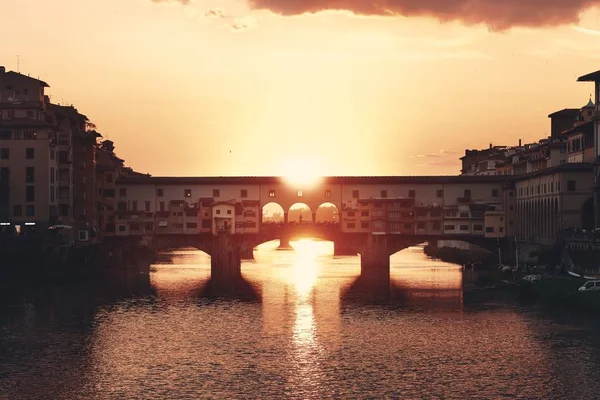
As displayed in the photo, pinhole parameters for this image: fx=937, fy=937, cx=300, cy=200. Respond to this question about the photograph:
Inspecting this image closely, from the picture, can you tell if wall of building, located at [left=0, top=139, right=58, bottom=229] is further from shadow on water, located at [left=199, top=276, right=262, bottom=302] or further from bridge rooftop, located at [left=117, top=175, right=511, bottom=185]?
bridge rooftop, located at [left=117, top=175, right=511, bottom=185]

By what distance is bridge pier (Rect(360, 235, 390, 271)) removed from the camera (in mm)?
114312

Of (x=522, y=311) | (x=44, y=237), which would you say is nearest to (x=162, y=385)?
(x=522, y=311)

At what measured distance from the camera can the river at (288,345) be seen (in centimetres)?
4547

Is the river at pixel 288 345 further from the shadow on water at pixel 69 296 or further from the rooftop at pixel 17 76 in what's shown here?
the rooftop at pixel 17 76

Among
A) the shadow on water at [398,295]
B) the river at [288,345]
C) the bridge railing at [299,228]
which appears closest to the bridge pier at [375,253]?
the bridge railing at [299,228]

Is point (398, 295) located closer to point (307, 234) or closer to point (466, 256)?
point (307, 234)

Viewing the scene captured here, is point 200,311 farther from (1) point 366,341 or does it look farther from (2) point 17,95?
(2) point 17,95

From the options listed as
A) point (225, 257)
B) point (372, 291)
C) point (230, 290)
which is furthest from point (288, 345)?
point (225, 257)

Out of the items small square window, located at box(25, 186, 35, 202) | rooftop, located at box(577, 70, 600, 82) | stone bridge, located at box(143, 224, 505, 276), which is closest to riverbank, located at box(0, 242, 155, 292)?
small square window, located at box(25, 186, 35, 202)

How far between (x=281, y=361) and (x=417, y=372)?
7.89m

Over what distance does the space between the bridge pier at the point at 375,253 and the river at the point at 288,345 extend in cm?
2260

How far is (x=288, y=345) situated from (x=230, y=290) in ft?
114

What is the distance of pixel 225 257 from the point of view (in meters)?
116

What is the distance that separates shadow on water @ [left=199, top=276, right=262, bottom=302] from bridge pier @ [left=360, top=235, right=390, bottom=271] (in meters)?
16.9
